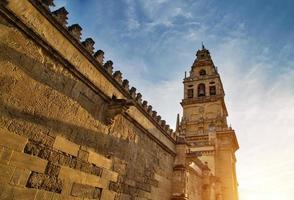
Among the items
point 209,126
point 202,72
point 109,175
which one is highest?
point 202,72

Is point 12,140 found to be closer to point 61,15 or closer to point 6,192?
point 6,192

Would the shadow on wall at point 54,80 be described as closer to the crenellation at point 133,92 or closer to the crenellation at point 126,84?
the crenellation at point 126,84

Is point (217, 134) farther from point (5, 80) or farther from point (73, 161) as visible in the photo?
point (5, 80)

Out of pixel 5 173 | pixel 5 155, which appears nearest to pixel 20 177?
pixel 5 173

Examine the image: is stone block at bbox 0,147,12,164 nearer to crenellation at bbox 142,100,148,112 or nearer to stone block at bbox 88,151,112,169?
stone block at bbox 88,151,112,169

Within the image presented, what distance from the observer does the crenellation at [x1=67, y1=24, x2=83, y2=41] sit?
514 centimetres

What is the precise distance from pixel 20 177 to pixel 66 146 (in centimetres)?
105

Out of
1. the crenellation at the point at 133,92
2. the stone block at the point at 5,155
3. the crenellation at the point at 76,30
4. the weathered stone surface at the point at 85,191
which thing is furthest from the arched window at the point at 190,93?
the stone block at the point at 5,155

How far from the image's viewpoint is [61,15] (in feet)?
16.1

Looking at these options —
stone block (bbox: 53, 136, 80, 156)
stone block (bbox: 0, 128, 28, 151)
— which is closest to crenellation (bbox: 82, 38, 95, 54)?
stone block (bbox: 53, 136, 80, 156)

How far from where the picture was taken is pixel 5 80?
3658 millimetres

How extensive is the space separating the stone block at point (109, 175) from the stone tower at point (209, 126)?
7.37 metres

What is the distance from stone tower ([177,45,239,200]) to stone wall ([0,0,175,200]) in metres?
7.69

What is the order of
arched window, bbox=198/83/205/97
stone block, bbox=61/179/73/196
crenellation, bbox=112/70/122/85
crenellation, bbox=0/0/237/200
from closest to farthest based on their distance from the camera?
crenellation, bbox=0/0/237/200 < stone block, bbox=61/179/73/196 < crenellation, bbox=112/70/122/85 < arched window, bbox=198/83/205/97
